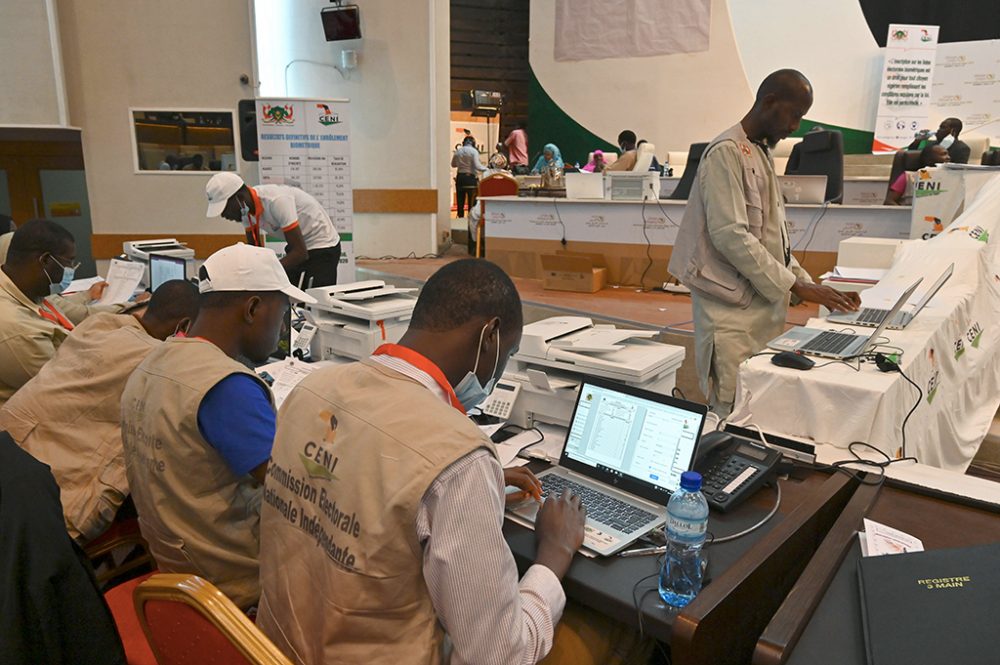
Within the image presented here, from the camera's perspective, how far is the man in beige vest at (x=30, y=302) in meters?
2.47

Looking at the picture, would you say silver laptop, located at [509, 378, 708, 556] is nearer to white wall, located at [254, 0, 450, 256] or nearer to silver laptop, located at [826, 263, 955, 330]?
silver laptop, located at [826, 263, 955, 330]

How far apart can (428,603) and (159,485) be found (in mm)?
789

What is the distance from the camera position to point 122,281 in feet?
13.1

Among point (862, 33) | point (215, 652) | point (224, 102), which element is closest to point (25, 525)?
point (215, 652)

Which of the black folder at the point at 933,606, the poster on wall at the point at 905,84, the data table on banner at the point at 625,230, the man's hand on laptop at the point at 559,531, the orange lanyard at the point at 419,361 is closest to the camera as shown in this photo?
the black folder at the point at 933,606

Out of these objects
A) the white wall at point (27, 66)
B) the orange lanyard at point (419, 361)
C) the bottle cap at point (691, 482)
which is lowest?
the bottle cap at point (691, 482)

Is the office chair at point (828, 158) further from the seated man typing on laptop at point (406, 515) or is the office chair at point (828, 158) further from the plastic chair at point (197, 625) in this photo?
the plastic chair at point (197, 625)

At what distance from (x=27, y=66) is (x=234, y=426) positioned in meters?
7.02

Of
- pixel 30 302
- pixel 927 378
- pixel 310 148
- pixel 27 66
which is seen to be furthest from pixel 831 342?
pixel 27 66

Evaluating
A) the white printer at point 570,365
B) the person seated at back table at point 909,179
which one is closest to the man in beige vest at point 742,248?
the white printer at point 570,365

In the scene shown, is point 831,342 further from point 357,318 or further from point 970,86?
point 970,86

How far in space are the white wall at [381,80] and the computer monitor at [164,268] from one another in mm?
4314

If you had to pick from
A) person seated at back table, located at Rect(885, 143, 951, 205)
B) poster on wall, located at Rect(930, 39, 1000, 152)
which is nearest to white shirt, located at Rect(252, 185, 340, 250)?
person seated at back table, located at Rect(885, 143, 951, 205)

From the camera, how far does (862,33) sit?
8.54 m
